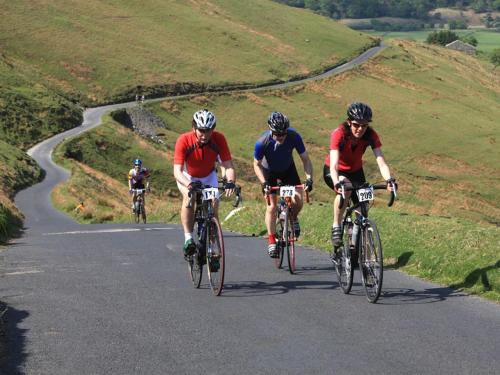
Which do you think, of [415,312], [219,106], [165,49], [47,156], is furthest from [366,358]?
[165,49]

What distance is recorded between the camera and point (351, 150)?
1093 cm

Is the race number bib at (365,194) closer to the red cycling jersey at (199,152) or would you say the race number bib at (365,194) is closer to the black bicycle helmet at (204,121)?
the red cycling jersey at (199,152)

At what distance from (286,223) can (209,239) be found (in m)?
2.32

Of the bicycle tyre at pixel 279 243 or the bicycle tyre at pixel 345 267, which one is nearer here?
the bicycle tyre at pixel 345 267

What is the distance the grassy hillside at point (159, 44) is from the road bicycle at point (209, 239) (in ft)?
298

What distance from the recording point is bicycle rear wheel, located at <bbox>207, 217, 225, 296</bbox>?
414 inches

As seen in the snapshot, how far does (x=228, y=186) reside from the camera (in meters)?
10.7

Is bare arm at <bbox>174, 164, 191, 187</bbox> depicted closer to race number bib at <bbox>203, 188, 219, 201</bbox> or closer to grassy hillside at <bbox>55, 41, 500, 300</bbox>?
race number bib at <bbox>203, 188, 219, 201</bbox>

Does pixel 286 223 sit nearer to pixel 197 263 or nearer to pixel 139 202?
pixel 197 263

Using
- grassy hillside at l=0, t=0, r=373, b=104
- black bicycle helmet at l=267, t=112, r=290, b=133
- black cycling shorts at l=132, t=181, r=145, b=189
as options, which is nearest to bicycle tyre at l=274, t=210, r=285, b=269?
black bicycle helmet at l=267, t=112, r=290, b=133

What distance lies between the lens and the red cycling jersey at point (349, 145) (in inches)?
417

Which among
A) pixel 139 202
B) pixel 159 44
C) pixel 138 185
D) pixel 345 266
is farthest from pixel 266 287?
pixel 159 44

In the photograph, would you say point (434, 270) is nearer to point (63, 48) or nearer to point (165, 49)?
point (63, 48)

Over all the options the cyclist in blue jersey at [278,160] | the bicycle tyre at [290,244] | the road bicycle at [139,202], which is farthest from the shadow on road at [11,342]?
the road bicycle at [139,202]
